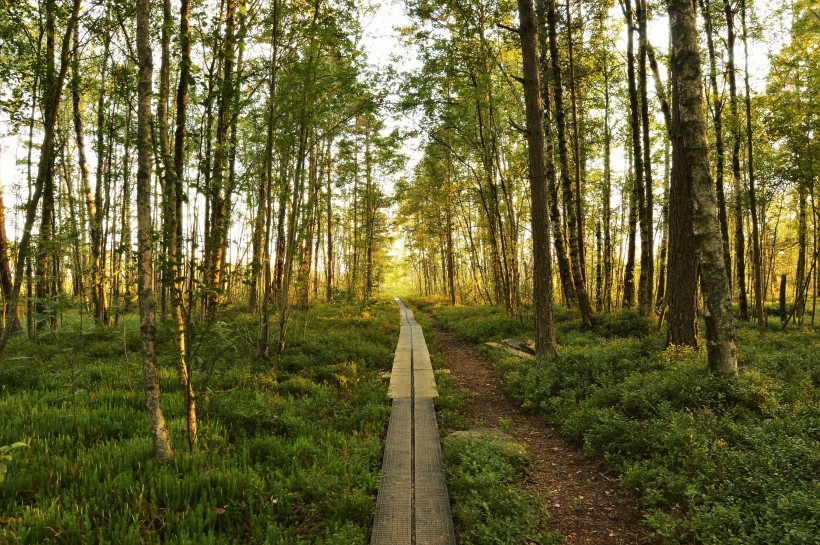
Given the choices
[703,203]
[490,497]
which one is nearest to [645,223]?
[703,203]

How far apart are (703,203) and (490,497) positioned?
5436 millimetres

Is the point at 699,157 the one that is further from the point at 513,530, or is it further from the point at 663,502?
the point at 513,530

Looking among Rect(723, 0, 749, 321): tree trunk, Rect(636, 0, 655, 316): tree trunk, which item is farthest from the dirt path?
Rect(723, 0, 749, 321): tree trunk

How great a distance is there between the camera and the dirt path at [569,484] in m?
3.79

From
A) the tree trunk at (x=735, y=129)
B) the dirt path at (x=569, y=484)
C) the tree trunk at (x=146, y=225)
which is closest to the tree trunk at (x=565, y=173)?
the tree trunk at (x=735, y=129)

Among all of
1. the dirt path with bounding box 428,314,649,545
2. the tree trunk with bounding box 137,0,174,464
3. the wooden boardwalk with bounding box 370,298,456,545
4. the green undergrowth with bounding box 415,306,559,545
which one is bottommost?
the dirt path with bounding box 428,314,649,545

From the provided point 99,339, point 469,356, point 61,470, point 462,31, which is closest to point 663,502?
point 61,470

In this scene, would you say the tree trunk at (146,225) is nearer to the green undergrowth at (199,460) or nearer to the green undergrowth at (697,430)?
the green undergrowth at (199,460)

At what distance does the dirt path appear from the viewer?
379 centimetres

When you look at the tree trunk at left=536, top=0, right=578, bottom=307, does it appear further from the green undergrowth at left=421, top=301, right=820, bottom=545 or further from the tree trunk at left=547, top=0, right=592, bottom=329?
the green undergrowth at left=421, top=301, right=820, bottom=545

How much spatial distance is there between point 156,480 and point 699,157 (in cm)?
836

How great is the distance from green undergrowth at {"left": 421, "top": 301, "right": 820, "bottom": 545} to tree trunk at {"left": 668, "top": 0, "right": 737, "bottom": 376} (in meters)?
0.50

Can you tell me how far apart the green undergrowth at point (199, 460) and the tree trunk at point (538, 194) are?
4.03 meters

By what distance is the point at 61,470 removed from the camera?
3.93m
